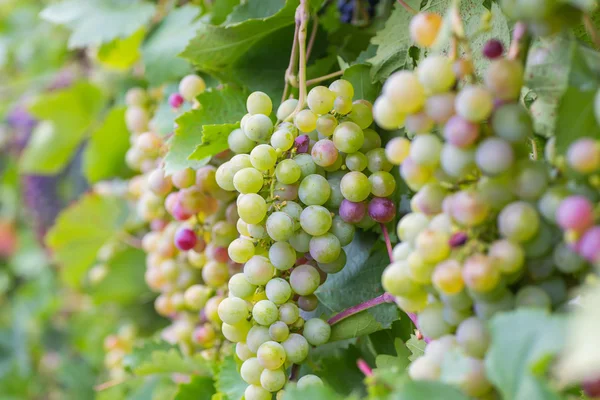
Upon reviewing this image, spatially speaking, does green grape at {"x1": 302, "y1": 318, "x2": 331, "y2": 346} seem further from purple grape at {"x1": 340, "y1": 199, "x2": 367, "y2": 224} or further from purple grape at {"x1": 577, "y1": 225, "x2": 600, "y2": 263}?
purple grape at {"x1": 577, "y1": 225, "x2": 600, "y2": 263}

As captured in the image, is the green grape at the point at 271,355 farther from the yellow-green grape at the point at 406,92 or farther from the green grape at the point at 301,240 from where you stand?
the yellow-green grape at the point at 406,92

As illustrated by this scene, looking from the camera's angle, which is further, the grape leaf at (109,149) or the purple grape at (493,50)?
the grape leaf at (109,149)

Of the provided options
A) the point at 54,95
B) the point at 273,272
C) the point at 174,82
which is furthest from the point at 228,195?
the point at 54,95

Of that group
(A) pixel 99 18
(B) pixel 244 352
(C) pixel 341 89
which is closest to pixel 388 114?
(C) pixel 341 89

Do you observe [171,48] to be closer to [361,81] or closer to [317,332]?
[361,81]

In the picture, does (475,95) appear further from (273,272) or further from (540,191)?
(273,272)

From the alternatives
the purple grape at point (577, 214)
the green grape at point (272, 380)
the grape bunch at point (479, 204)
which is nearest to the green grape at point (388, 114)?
the grape bunch at point (479, 204)

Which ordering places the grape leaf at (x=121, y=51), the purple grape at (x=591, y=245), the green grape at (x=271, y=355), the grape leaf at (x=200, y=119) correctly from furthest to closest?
the grape leaf at (x=121, y=51)
the grape leaf at (x=200, y=119)
the green grape at (x=271, y=355)
the purple grape at (x=591, y=245)

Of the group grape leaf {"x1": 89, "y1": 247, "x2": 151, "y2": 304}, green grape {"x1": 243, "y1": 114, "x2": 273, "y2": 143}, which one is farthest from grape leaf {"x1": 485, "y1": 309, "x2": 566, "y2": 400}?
grape leaf {"x1": 89, "y1": 247, "x2": 151, "y2": 304}
